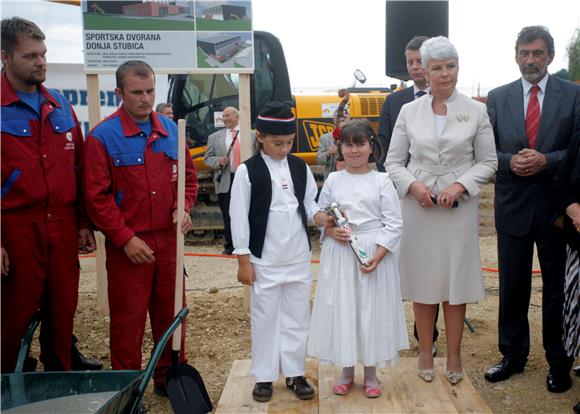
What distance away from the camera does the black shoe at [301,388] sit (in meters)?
3.36

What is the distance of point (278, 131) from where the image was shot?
325 centimetres

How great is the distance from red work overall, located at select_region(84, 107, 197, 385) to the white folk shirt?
0.45 metres

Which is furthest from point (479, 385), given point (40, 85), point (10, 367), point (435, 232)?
point (40, 85)

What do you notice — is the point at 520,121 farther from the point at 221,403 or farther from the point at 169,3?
the point at 169,3

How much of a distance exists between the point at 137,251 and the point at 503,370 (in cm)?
232

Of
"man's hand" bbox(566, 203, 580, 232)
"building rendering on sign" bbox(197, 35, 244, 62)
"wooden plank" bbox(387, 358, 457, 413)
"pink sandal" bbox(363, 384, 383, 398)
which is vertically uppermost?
"building rendering on sign" bbox(197, 35, 244, 62)

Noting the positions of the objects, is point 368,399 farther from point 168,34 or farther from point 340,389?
point 168,34

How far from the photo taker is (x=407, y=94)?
434 centimetres

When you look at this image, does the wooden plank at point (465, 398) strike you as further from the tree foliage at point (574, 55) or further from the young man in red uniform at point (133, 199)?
the tree foliage at point (574, 55)

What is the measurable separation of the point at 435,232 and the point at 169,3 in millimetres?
2655

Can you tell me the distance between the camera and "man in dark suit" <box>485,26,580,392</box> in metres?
3.65

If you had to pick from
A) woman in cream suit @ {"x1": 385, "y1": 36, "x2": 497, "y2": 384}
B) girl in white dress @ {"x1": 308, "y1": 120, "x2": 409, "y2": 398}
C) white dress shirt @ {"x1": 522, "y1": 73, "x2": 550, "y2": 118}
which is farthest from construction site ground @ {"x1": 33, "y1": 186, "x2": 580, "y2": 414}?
white dress shirt @ {"x1": 522, "y1": 73, "x2": 550, "y2": 118}

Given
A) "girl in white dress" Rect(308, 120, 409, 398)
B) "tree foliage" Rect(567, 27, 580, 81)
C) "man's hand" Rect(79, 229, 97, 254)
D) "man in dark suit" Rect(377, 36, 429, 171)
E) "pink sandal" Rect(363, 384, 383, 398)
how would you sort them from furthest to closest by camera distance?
"tree foliage" Rect(567, 27, 580, 81) → "man in dark suit" Rect(377, 36, 429, 171) → "man's hand" Rect(79, 229, 97, 254) → "pink sandal" Rect(363, 384, 383, 398) → "girl in white dress" Rect(308, 120, 409, 398)

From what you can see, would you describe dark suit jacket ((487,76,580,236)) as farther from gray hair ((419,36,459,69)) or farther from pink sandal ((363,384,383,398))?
pink sandal ((363,384,383,398))
